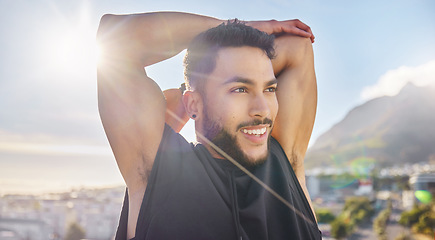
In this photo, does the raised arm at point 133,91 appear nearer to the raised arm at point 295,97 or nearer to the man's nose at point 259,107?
the man's nose at point 259,107

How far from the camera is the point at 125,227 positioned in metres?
1.54

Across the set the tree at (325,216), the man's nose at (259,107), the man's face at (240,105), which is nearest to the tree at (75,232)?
the tree at (325,216)

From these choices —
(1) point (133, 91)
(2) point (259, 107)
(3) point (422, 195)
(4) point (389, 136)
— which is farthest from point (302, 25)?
(4) point (389, 136)

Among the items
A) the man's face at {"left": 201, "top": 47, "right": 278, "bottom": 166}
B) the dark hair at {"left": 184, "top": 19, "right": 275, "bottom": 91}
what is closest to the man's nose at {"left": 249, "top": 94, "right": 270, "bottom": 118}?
the man's face at {"left": 201, "top": 47, "right": 278, "bottom": 166}

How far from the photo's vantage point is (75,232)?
47281 mm

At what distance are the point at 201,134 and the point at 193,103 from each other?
142mm

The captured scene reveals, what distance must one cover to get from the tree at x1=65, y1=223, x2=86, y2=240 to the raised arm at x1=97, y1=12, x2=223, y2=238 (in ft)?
166

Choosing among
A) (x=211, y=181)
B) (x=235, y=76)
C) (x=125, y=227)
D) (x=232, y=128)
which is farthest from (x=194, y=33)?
(x=125, y=227)

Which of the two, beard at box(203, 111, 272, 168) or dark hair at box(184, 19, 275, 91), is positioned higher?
dark hair at box(184, 19, 275, 91)

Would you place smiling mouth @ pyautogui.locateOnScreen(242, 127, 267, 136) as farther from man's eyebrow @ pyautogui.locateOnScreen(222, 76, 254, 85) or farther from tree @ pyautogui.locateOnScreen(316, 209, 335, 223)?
tree @ pyautogui.locateOnScreen(316, 209, 335, 223)

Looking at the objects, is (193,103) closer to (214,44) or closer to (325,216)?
(214,44)

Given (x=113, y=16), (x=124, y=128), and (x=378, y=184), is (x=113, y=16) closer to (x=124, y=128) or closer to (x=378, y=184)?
(x=124, y=128)

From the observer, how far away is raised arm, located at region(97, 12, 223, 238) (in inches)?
58.3

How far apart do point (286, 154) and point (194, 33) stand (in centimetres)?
77
